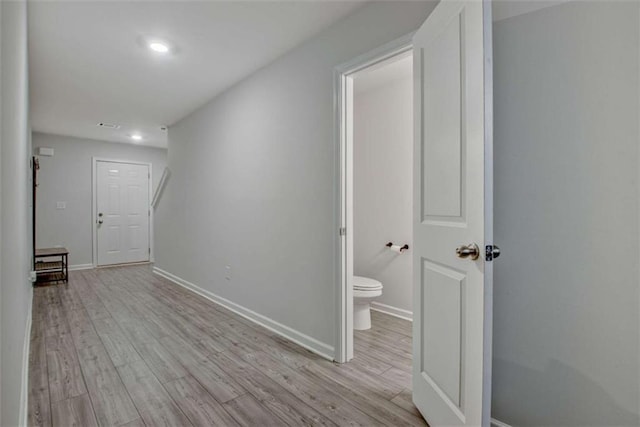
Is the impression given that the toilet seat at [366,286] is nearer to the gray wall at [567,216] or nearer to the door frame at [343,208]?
the door frame at [343,208]

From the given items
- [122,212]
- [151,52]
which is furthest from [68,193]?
A: [151,52]

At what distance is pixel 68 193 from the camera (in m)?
5.52

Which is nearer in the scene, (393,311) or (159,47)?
(159,47)

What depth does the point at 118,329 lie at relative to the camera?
8.75 feet

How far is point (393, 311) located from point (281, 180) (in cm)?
178

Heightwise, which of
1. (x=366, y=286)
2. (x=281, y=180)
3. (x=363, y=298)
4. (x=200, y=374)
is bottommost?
(x=200, y=374)

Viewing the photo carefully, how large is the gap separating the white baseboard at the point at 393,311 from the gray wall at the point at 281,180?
116cm

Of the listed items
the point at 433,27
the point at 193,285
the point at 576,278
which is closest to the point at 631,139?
the point at 576,278

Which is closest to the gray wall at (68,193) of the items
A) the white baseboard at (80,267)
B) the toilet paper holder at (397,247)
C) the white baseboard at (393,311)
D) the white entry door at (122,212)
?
the white baseboard at (80,267)

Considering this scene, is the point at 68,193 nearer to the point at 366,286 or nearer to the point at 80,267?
the point at 80,267

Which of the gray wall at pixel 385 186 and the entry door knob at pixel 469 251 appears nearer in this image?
the entry door knob at pixel 469 251

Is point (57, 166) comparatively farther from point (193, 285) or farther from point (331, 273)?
point (331, 273)

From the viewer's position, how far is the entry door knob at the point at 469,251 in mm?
1142

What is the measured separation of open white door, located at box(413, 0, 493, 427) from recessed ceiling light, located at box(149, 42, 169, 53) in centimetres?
206
